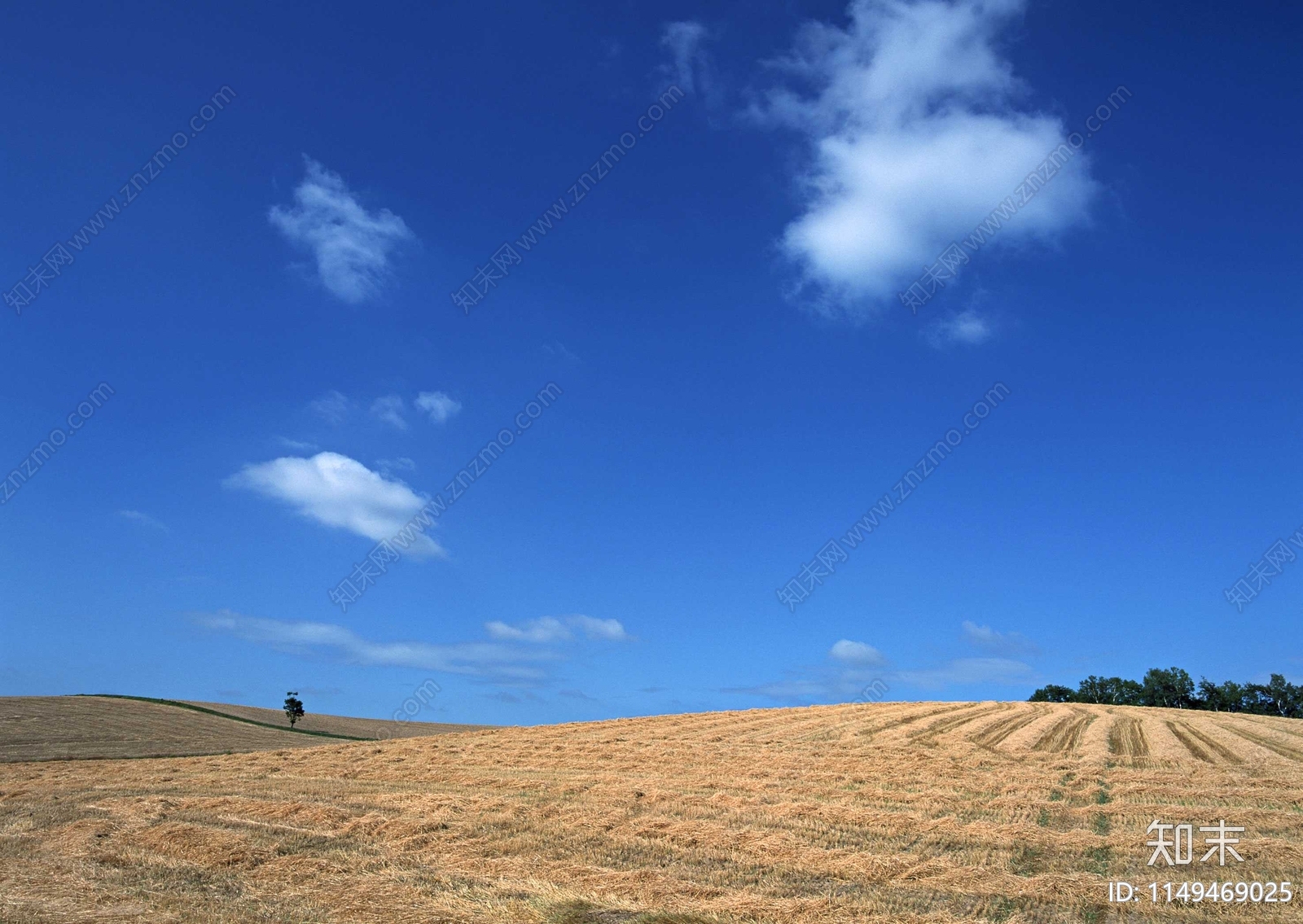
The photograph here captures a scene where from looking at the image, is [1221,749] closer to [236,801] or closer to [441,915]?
[441,915]

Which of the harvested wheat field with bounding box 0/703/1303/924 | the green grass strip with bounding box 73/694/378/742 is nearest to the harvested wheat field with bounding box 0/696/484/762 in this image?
the green grass strip with bounding box 73/694/378/742

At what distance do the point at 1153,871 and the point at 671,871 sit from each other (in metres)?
7.45

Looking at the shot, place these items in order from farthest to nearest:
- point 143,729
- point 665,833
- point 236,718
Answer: point 236,718 < point 143,729 < point 665,833

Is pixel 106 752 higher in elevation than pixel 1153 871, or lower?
lower

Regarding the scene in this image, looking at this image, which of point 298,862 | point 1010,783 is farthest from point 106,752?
point 1010,783

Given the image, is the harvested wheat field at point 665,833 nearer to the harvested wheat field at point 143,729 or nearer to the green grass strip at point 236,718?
the harvested wheat field at point 143,729

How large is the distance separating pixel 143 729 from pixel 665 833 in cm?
4939

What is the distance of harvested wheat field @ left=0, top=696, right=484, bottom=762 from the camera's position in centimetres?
4238

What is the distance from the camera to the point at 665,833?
15.3m

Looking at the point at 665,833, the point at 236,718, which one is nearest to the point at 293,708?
the point at 236,718

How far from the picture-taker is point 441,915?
35.8 feet

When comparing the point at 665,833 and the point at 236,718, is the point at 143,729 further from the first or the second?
the point at 665,833

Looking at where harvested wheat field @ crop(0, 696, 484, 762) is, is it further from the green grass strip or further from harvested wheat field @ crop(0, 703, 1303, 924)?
harvested wheat field @ crop(0, 703, 1303, 924)

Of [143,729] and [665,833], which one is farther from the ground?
[665,833]
